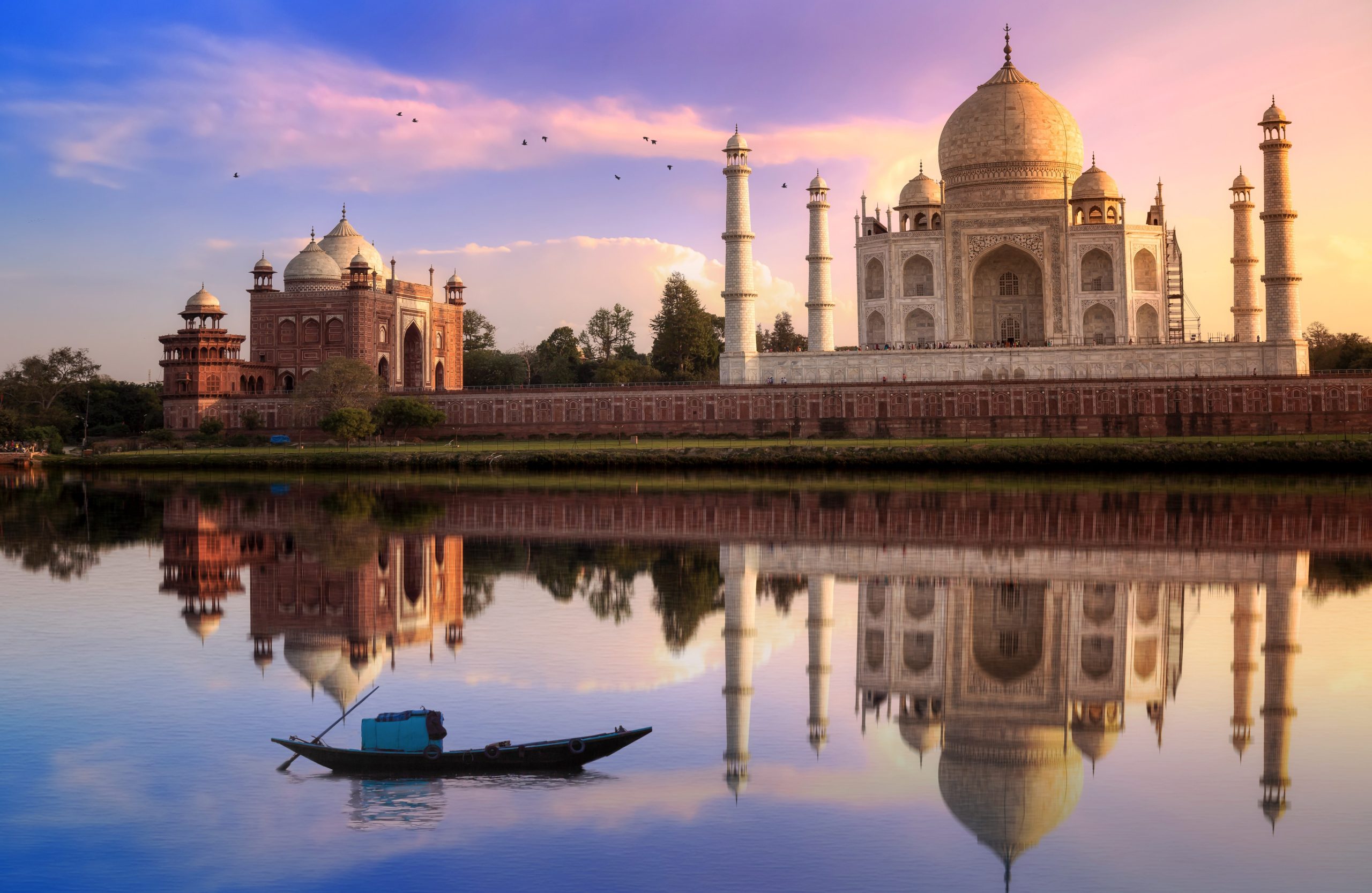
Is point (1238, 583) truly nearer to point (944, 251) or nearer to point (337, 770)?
point (337, 770)

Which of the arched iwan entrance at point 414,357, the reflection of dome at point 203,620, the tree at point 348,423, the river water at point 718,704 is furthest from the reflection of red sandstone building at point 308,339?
the reflection of dome at point 203,620

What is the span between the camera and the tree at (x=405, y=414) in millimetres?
51219

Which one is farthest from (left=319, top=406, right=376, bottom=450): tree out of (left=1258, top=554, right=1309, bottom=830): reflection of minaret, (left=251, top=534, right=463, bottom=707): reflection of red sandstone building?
(left=1258, top=554, right=1309, bottom=830): reflection of minaret

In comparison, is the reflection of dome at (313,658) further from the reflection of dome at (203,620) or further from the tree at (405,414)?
the tree at (405,414)

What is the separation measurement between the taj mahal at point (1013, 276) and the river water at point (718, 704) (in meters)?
23.1

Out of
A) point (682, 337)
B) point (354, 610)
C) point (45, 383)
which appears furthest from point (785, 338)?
point (354, 610)

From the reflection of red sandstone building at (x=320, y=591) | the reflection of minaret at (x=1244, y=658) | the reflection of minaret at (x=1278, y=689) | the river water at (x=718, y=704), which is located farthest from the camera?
the reflection of red sandstone building at (x=320, y=591)

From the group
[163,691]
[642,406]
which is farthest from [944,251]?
[163,691]

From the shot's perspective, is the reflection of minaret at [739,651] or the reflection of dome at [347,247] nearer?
the reflection of minaret at [739,651]

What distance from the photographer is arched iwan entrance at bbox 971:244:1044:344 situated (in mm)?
51438

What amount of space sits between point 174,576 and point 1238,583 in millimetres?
14418

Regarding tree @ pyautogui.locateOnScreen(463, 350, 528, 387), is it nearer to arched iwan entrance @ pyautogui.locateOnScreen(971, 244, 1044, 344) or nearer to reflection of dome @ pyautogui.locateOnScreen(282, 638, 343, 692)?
Result: arched iwan entrance @ pyautogui.locateOnScreen(971, 244, 1044, 344)

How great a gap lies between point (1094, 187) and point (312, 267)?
33.1 metres

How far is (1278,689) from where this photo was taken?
1212 centimetres
